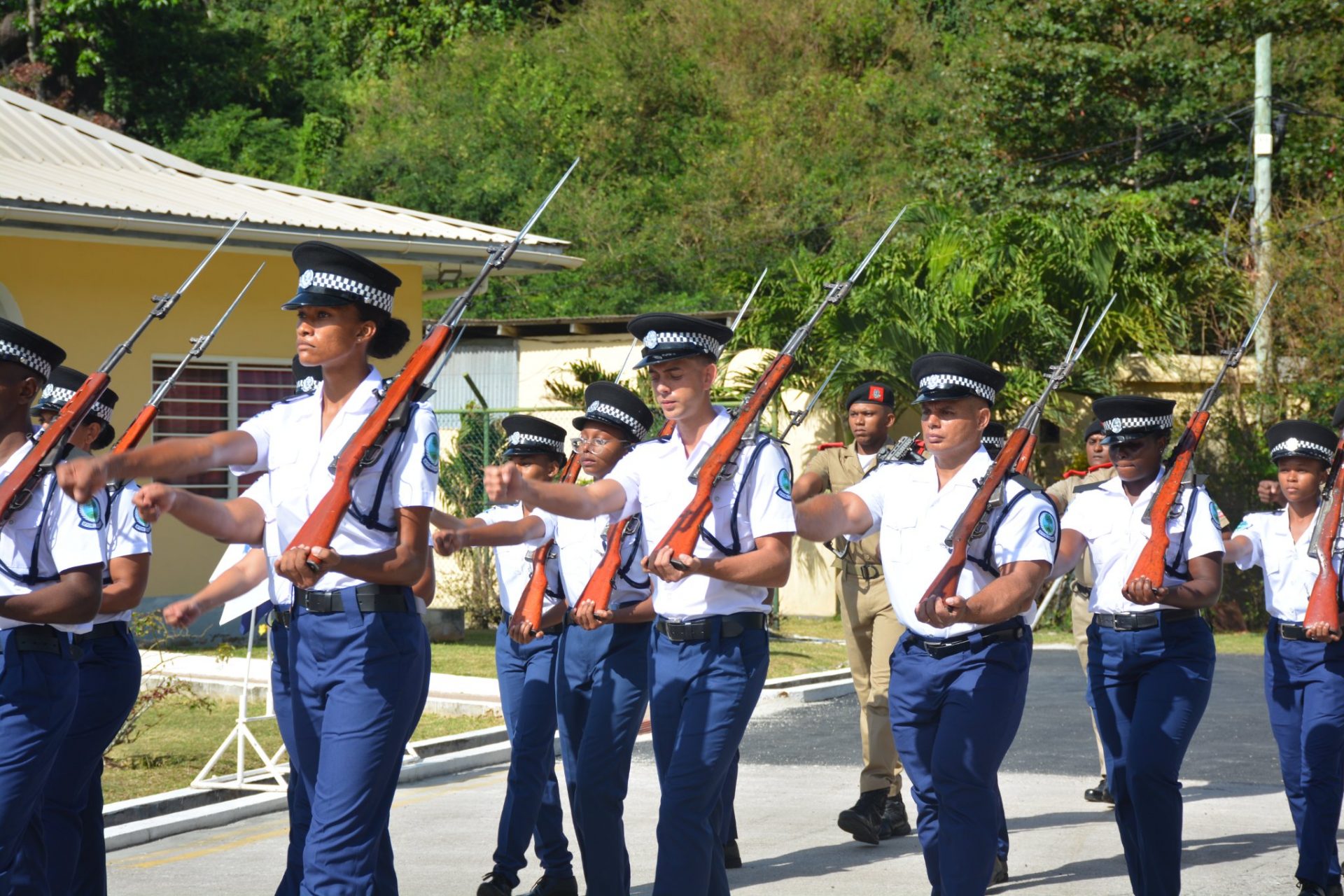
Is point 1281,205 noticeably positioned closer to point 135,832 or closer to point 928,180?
point 928,180

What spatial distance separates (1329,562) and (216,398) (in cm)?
1116

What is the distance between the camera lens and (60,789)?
5.39 m

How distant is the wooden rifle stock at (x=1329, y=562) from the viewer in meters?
6.94

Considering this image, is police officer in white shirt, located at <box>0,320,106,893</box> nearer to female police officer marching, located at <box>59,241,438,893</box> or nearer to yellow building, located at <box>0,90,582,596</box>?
female police officer marching, located at <box>59,241,438,893</box>

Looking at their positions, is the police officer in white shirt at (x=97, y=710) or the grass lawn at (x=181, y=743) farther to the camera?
the grass lawn at (x=181, y=743)

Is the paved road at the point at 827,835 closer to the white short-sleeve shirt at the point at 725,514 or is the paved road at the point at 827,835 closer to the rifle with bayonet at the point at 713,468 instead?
the white short-sleeve shirt at the point at 725,514

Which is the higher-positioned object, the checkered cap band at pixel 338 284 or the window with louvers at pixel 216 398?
the window with louvers at pixel 216 398

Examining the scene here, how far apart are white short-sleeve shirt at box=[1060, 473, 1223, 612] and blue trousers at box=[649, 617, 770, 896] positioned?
5.73ft

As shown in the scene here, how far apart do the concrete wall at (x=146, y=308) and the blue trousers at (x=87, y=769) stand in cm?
881

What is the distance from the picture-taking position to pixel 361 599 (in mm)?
4676

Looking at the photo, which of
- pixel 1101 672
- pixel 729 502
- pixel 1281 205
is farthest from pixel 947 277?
pixel 729 502

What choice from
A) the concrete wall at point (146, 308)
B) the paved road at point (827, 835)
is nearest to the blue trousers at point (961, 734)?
the paved road at point (827, 835)

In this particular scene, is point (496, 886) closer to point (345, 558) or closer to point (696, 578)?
point (696, 578)

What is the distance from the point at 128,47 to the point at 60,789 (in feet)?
99.0
